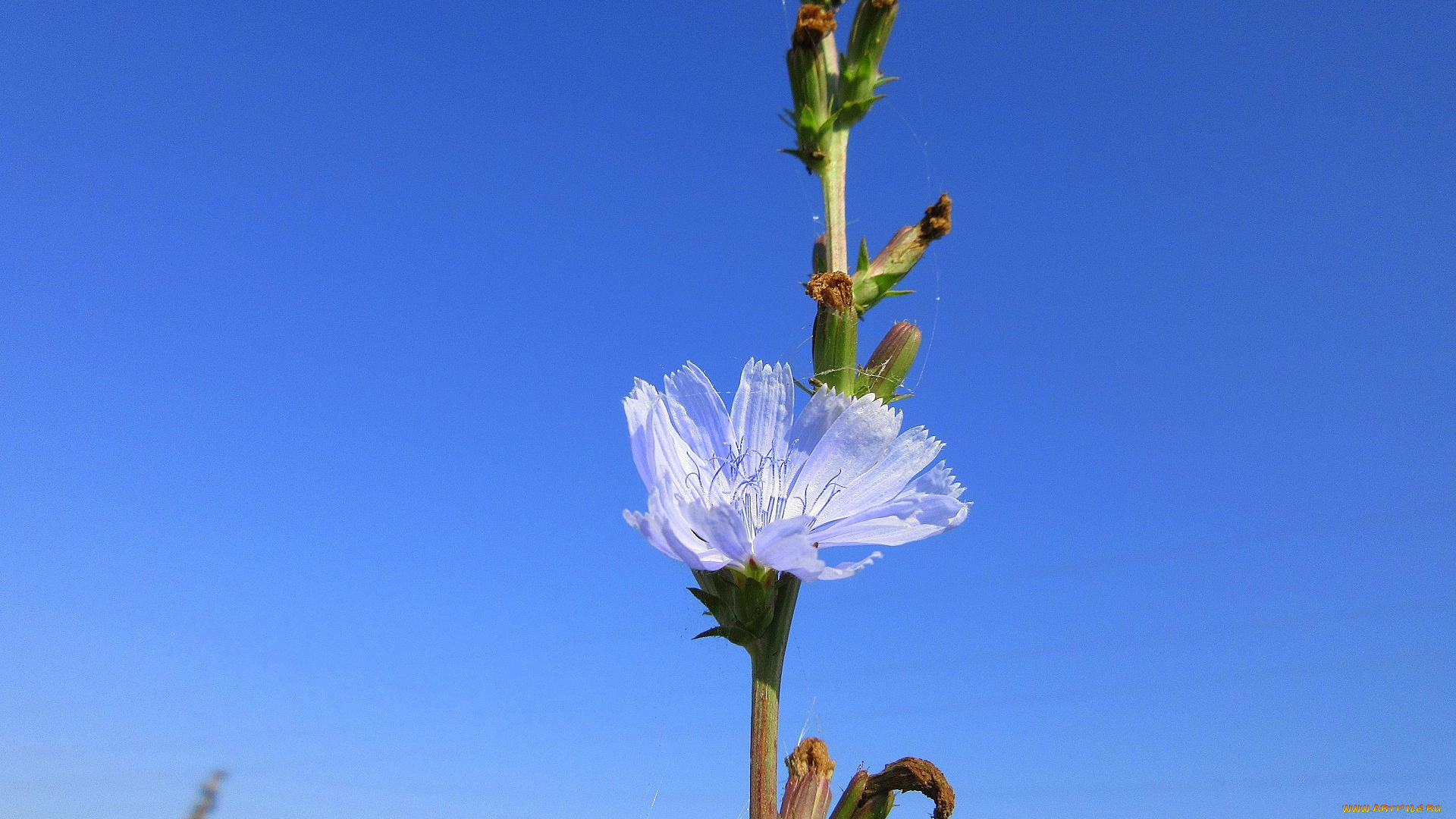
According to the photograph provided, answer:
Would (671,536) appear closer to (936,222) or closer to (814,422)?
(814,422)

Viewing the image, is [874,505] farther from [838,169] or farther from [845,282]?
[838,169]

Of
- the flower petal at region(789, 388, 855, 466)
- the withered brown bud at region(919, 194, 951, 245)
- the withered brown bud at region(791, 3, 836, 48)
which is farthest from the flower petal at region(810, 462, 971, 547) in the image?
the withered brown bud at region(791, 3, 836, 48)

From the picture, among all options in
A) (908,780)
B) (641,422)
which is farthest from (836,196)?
(908,780)

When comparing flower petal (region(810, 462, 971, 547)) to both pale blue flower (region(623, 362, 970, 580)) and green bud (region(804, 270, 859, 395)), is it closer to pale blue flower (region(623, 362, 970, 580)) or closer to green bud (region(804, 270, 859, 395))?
pale blue flower (region(623, 362, 970, 580))

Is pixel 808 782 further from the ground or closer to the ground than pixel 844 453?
closer to the ground

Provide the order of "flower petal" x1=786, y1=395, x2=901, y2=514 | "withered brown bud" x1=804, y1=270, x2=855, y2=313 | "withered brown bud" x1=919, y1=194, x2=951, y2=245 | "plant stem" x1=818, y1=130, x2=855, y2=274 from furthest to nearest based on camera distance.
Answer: "withered brown bud" x1=919, y1=194, x2=951, y2=245 → "plant stem" x1=818, y1=130, x2=855, y2=274 → "withered brown bud" x1=804, y1=270, x2=855, y2=313 → "flower petal" x1=786, y1=395, x2=901, y2=514

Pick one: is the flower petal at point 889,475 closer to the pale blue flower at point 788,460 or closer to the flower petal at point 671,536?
the pale blue flower at point 788,460
